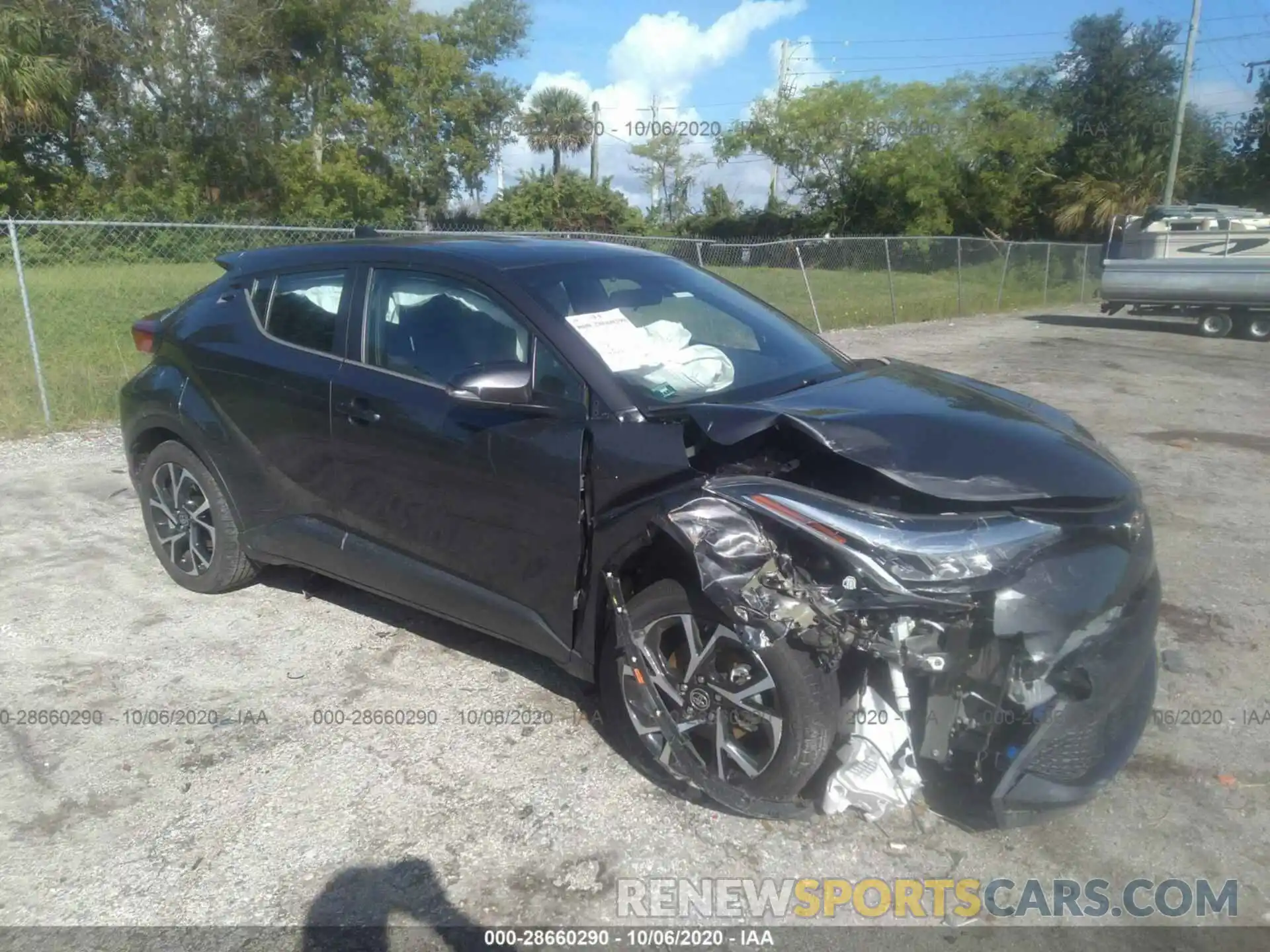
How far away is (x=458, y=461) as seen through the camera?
3.88m

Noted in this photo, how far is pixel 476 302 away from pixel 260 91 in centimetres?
3500

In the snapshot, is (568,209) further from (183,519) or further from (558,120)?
(183,519)

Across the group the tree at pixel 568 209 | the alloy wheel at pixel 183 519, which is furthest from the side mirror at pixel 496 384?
the tree at pixel 568 209

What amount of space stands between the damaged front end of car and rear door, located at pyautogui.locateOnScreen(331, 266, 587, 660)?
0.64m

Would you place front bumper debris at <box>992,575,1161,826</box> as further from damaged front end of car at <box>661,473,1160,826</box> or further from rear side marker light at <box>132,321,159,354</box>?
rear side marker light at <box>132,321,159,354</box>

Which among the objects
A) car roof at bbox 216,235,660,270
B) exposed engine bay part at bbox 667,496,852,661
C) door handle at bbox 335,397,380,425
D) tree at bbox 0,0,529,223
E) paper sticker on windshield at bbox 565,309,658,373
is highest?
tree at bbox 0,0,529,223

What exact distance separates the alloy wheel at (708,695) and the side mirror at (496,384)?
3.05 ft

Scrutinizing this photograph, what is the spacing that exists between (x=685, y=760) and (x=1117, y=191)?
34185 millimetres

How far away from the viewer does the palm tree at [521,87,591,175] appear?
6044cm

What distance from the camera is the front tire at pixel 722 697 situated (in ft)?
10.1

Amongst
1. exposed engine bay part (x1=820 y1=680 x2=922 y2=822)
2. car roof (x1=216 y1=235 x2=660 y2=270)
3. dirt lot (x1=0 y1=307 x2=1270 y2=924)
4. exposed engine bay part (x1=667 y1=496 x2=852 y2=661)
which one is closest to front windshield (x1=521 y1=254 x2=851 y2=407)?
car roof (x1=216 y1=235 x2=660 y2=270)

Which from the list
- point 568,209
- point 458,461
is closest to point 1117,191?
point 568,209

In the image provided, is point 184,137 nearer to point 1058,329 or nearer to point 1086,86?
point 1058,329

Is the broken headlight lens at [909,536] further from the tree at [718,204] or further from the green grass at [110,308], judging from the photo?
the tree at [718,204]
